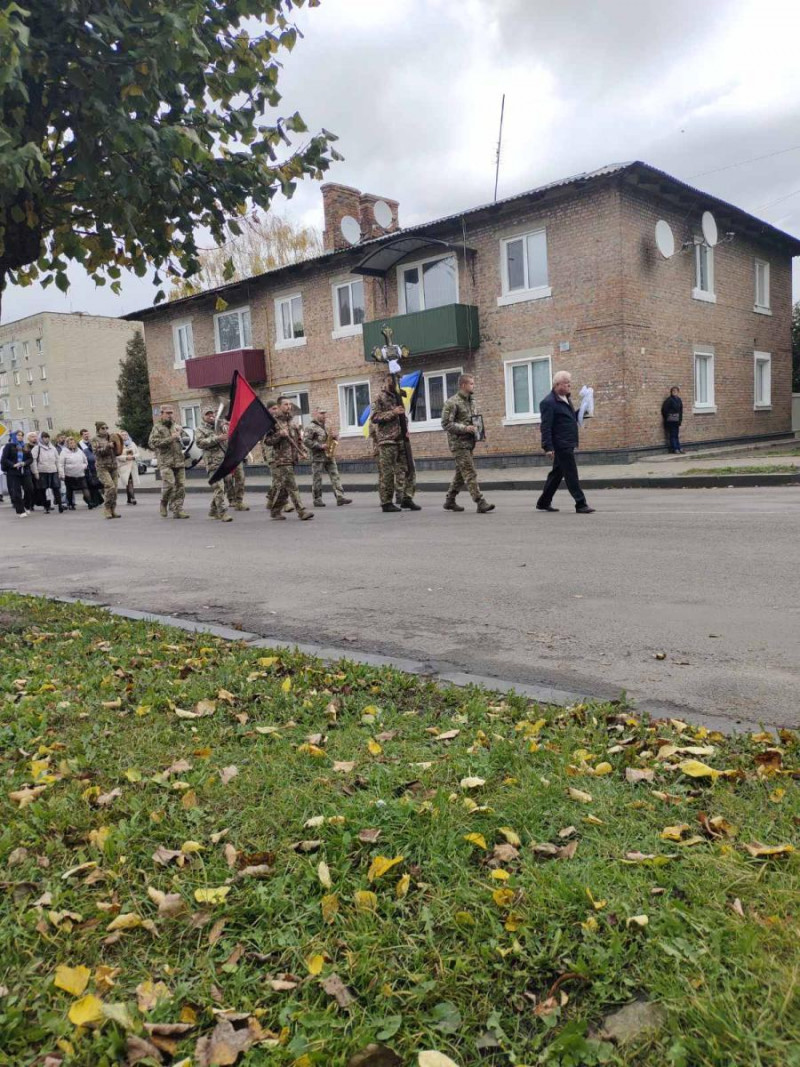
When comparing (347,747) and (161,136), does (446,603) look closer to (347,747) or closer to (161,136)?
(347,747)

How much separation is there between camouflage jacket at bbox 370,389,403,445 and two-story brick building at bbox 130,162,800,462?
29.3 ft

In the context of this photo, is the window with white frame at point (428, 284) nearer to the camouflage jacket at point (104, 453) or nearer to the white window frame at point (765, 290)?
the white window frame at point (765, 290)

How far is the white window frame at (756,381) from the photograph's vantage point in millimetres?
26391

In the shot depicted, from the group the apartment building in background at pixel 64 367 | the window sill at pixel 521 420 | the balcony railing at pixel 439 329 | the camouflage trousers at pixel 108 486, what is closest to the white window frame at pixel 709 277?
the window sill at pixel 521 420

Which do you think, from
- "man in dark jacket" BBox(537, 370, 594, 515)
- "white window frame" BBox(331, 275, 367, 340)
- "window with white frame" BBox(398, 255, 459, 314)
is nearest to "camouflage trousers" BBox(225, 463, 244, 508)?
"man in dark jacket" BBox(537, 370, 594, 515)

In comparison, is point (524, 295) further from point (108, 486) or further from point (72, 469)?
point (72, 469)

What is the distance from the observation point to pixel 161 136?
4574mm

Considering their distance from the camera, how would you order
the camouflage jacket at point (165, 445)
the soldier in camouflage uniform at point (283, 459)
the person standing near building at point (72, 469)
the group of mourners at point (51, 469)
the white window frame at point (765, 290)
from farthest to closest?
the white window frame at point (765, 290) < the person standing near building at point (72, 469) < the group of mourners at point (51, 469) < the camouflage jacket at point (165, 445) < the soldier in camouflage uniform at point (283, 459)

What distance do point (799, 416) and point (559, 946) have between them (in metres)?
31.6

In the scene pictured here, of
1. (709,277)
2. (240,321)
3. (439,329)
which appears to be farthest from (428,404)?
(240,321)

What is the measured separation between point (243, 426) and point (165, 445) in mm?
5062

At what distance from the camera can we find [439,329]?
74.2 ft

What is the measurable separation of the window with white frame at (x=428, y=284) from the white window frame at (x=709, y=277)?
6633 millimetres

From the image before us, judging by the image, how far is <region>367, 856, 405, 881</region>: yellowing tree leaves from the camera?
95.3 inches
